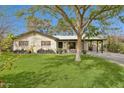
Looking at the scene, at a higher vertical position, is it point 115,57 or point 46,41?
point 46,41

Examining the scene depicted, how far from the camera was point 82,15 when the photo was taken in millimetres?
14547

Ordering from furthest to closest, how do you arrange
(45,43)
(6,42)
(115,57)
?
(45,43) → (115,57) → (6,42)

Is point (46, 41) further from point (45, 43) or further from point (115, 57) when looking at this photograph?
point (115, 57)

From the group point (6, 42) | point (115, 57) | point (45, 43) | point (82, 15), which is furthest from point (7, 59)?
point (45, 43)

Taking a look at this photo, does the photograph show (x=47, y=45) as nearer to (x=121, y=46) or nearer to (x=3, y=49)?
(x=121, y=46)

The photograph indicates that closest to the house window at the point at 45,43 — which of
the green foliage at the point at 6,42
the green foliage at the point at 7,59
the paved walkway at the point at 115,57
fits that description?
the paved walkway at the point at 115,57

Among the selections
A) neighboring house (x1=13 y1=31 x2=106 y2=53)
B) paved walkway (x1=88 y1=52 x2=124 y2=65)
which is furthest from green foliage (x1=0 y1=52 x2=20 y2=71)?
neighboring house (x1=13 y1=31 x2=106 y2=53)

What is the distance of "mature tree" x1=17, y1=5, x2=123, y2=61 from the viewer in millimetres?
14055

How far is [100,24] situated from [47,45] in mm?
9831

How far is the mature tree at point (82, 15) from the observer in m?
14.1

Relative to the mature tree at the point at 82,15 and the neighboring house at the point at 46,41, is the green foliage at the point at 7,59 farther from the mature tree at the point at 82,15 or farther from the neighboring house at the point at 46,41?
the neighboring house at the point at 46,41
